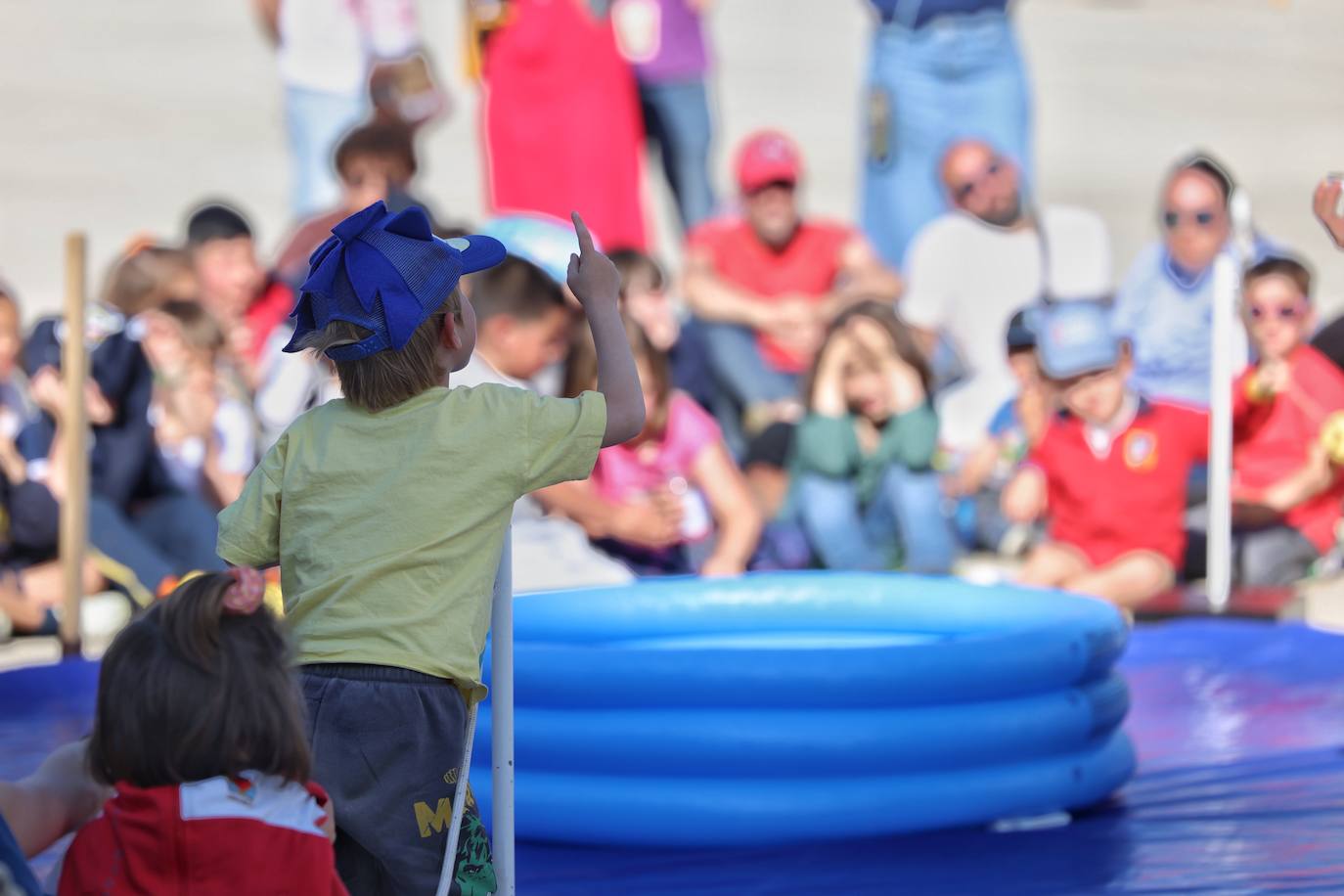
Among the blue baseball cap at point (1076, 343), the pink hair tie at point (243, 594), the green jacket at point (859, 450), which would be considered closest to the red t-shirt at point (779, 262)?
the green jacket at point (859, 450)

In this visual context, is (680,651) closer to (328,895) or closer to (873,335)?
(328,895)

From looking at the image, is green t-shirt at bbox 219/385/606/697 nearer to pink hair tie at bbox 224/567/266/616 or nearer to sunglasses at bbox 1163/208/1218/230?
pink hair tie at bbox 224/567/266/616

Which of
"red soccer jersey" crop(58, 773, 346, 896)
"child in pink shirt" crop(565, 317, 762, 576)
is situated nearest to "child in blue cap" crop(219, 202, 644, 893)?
"red soccer jersey" crop(58, 773, 346, 896)

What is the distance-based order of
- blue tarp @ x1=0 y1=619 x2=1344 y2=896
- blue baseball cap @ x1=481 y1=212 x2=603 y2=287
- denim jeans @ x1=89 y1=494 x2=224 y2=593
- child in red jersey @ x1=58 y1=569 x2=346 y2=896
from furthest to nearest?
1. denim jeans @ x1=89 y1=494 x2=224 y2=593
2. blue baseball cap @ x1=481 y1=212 x2=603 y2=287
3. blue tarp @ x1=0 y1=619 x2=1344 y2=896
4. child in red jersey @ x1=58 y1=569 x2=346 y2=896

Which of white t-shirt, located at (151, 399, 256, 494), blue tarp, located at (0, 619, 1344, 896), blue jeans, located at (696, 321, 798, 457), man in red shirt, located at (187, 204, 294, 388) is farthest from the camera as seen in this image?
blue jeans, located at (696, 321, 798, 457)

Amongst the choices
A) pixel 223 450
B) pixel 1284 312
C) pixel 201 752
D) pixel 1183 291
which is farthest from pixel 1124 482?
pixel 201 752

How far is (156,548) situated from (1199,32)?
5.15 metres

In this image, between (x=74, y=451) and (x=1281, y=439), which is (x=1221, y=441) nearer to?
(x=1281, y=439)

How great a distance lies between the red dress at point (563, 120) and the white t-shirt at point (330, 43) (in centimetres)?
49

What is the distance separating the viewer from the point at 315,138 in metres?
7.47

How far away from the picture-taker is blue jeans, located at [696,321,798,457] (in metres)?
7.34

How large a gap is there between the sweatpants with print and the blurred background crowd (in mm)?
3736

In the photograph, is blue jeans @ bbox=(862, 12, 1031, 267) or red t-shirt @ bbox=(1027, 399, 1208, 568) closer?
red t-shirt @ bbox=(1027, 399, 1208, 568)

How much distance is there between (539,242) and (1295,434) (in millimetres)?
3206
